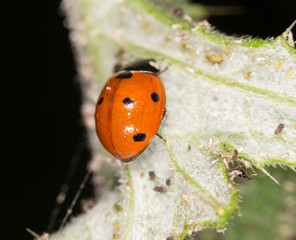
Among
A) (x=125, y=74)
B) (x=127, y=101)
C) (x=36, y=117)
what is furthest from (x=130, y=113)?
(x=36, y=117)

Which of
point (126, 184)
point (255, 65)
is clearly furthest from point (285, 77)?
point (126, 184)

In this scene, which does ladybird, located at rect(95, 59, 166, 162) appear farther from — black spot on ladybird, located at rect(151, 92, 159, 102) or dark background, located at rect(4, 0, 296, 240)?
dark background, located at rect(4, 0, 296, 240)

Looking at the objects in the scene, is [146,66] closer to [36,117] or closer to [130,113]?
[130,113]

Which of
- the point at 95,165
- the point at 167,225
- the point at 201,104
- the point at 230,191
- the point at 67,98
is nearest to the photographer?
the point at 230,191

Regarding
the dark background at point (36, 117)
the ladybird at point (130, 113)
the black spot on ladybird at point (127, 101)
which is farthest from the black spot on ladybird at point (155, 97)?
the dark background at point (36, 117)

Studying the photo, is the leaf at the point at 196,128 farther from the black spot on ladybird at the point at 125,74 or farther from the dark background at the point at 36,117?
the dark background at the point at 36,117

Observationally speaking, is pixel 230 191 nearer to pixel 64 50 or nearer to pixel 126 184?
pixel 126 184
